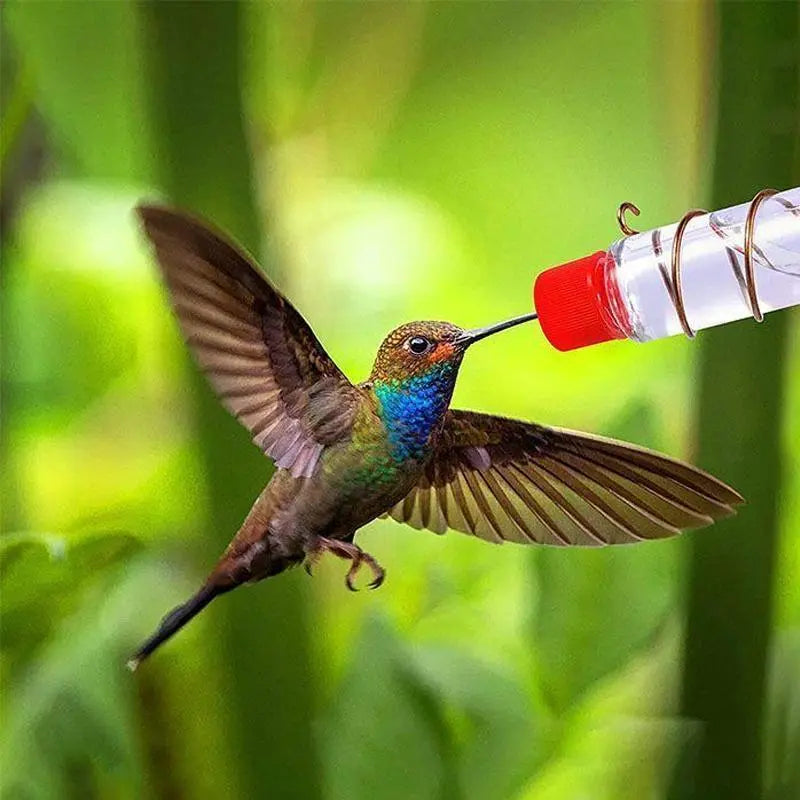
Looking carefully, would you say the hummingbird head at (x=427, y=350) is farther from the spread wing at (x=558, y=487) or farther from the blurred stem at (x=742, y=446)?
the blurred stem at (x=742, y=446)

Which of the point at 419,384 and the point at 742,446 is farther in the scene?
the point at 742,446

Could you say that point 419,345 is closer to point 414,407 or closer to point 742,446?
point 414,407

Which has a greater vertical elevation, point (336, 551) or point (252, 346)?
point (252, 346)

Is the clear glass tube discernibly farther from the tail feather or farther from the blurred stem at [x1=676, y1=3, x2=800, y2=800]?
the tail feather

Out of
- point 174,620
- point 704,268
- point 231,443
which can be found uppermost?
point 704,268

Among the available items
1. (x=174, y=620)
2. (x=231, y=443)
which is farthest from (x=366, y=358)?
(x=174, y=620)
